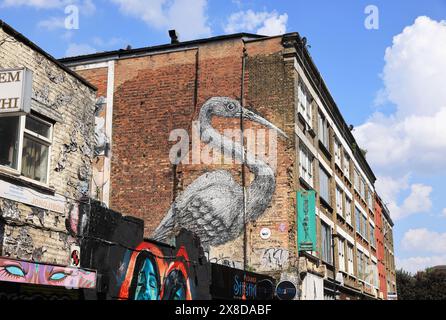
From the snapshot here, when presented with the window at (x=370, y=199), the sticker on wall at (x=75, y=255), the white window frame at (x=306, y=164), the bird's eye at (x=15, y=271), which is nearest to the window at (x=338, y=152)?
the white window frame at (x=306, y=164)

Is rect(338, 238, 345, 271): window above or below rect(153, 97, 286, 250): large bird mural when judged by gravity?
below

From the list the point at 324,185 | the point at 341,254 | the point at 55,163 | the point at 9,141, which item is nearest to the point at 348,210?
the point at 341,254

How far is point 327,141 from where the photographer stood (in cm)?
2847

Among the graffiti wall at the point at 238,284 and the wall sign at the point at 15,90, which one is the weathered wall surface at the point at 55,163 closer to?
the wall sign at the point at 15,90

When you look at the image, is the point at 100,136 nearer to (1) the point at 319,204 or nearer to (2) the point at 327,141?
(1) the point at 319,204

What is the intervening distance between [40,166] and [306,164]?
13894mm

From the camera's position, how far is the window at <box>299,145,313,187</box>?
22.5 meters

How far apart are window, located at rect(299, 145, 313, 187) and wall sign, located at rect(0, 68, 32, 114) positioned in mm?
14312

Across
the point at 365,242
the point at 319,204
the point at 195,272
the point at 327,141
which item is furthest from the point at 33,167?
the point at 365,242

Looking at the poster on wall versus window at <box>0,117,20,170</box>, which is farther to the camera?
the poster on wall

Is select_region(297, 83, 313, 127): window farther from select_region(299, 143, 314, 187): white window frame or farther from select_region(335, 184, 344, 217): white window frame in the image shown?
select_region(335, 184, 344, 217): white window frame

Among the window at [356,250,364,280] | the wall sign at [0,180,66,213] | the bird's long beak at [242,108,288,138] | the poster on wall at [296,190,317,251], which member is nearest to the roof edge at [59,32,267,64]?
the bird's long beak at [242,108,288,138]

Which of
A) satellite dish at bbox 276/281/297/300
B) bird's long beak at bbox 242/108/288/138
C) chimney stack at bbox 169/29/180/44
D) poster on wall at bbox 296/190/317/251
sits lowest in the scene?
satellite dish at bbox 276/281/297/300
